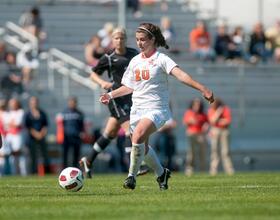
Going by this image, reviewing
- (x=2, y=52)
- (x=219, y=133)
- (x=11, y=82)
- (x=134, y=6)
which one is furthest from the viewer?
(x=134, y=6)

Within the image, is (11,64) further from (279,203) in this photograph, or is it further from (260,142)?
(279,203)

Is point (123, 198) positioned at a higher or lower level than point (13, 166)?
higher

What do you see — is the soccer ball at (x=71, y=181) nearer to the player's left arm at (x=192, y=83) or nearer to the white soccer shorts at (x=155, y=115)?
the white soccer shorts at (x=155, y=115)

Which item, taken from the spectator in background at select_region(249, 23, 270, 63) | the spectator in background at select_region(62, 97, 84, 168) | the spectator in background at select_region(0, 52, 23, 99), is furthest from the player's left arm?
the spectator in background at select_region(249, 23, 270, 63)

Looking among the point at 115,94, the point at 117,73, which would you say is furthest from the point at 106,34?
the point at 115,94

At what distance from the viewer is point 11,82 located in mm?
31172

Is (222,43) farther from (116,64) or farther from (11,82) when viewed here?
(116,64)

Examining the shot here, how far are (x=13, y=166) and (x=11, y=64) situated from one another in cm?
329

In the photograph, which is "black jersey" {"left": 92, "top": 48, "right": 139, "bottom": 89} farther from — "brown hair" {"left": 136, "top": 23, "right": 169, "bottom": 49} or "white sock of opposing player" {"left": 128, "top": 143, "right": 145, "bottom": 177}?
"white sock of opposing player" {"left": 128, "top": 143, "right": 145, "bottom": 177}

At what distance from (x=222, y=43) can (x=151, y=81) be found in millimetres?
20406

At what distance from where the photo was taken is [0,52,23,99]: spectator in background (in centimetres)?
3102

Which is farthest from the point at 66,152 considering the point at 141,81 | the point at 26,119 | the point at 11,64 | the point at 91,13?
the point at 141,81

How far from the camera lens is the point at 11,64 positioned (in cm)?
3161

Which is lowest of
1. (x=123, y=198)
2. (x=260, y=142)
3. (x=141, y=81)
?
(x=260, y=142)
